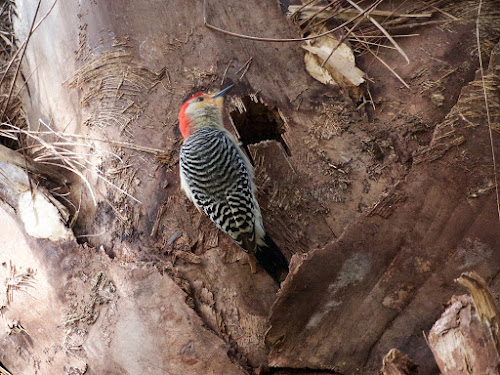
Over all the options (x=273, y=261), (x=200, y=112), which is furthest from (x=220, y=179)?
(x=273, y=261)

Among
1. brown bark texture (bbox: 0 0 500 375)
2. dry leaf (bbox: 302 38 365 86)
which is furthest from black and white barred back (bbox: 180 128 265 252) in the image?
dry leaf (bbox: 302 38 365 86)

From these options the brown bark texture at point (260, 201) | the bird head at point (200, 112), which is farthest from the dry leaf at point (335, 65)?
the bird head at point (200, 112)

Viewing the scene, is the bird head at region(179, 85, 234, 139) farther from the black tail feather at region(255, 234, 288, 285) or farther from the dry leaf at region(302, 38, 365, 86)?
the black tail feather at region(255, 234, 288, 285)

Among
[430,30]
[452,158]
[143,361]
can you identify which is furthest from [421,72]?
[143,361]

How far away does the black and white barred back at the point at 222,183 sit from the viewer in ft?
9.59

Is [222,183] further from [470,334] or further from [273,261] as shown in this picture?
[470,334]

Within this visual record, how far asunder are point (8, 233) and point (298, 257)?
1.68 meters

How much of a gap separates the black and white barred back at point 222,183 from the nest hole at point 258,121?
9.6 inches

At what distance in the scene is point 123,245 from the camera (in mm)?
2688

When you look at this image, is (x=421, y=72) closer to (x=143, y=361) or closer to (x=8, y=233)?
(x=143, y=361)

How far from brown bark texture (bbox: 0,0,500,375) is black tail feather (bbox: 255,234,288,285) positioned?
0.18 ft

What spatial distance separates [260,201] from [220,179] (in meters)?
0.64

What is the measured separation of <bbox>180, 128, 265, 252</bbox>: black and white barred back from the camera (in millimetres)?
2924

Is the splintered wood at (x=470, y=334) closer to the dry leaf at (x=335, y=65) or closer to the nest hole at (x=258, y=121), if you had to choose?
the nest hole at (x=258, y=121)
